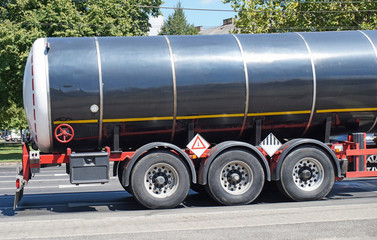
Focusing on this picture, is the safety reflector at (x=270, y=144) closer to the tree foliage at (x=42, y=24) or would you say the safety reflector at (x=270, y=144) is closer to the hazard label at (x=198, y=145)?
the hazard label at (x=198, y=145)

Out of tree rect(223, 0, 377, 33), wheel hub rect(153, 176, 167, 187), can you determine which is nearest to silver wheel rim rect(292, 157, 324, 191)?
wheel hub rect(153, 176, 167, 187)

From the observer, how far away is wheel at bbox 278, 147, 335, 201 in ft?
32.6

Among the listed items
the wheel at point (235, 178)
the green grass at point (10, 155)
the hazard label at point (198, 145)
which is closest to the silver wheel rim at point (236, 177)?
the wheel at point (235, 178)

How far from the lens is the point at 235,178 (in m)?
9.74

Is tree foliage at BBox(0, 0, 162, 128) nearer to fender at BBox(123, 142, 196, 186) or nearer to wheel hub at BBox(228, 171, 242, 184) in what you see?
fender at BBox(123, 142, 196, 186)

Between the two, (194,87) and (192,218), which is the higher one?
(194,87)

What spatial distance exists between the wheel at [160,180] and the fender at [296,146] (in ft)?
5.44

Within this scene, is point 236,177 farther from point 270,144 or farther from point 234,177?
point 270,144

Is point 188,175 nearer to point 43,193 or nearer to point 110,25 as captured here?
point 43,193

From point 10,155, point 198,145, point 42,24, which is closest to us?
point 198,145

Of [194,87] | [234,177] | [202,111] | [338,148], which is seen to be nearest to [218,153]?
[234,177]

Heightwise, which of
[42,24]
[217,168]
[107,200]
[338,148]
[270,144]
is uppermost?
[42,24]

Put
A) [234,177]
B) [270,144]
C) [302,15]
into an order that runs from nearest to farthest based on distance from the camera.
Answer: [234,177], [270,144], [302,15]

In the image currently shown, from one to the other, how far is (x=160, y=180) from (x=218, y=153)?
1124 millimetres
